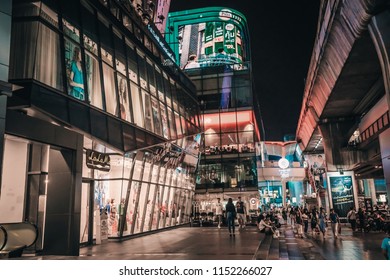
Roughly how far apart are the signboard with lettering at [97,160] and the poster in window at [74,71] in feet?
6.63

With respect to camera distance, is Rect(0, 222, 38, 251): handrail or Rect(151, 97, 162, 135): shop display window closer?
Rect(0, 222, 38, 251): handrail

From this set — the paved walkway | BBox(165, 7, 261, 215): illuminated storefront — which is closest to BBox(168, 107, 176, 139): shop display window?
the paved walkway

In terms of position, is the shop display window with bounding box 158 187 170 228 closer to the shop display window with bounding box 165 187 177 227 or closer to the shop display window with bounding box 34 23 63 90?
the shop display window with bounding box 165 187 177 227

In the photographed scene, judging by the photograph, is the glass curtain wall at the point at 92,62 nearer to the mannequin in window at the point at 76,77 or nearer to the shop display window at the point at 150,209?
the mannequin in window at the point at 76,77

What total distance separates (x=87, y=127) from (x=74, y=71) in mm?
2054

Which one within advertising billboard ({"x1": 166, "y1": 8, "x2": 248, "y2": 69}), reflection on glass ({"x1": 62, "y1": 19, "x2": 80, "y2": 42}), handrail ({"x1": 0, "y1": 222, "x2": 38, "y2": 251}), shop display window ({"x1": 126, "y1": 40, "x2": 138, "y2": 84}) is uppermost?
advertising billboard ({"x1": 166, "y1": 8, "x2": 248, "y2": 69})

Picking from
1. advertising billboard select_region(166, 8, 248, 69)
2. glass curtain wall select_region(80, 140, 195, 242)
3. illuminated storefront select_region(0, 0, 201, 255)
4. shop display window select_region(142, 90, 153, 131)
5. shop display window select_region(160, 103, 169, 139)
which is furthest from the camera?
advertising billboard select_region(166, 8, 248, 69)

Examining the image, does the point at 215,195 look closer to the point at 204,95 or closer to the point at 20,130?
the point at 204,95

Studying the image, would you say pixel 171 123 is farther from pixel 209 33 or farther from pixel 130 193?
pixel 209 33

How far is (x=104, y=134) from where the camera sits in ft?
39.3

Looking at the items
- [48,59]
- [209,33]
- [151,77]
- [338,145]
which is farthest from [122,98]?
[209,33]

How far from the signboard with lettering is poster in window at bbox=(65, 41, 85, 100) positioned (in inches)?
79.5

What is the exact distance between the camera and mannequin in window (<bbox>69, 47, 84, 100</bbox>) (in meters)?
11.0
